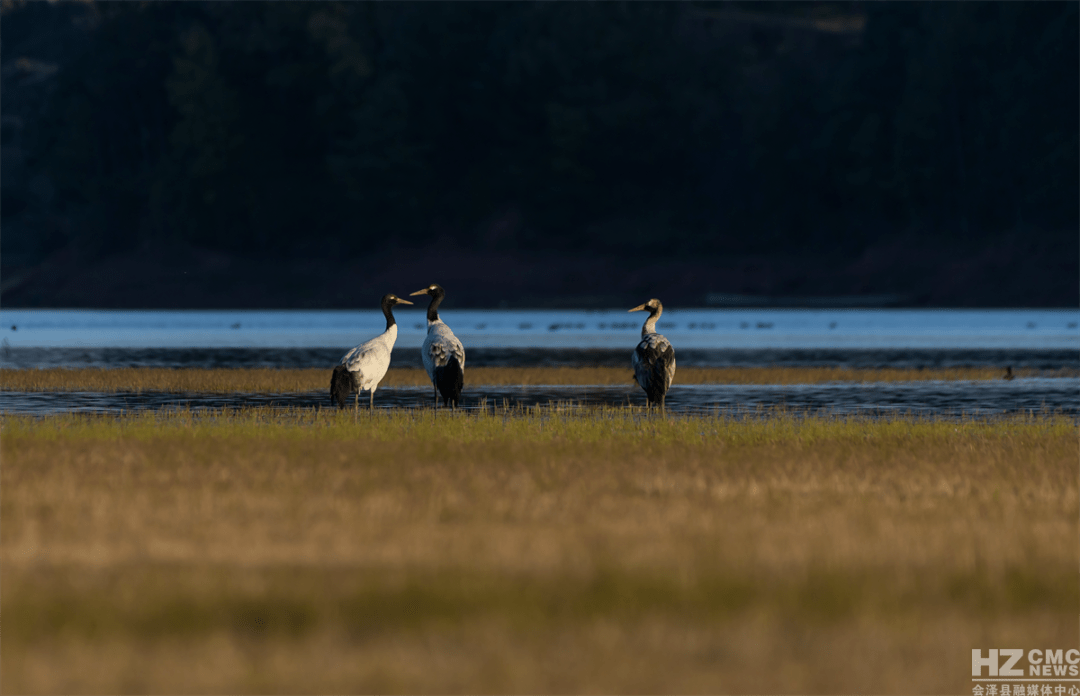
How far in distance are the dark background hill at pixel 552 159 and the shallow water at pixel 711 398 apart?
285 feet

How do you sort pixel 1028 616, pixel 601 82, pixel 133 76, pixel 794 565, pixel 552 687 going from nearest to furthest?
pixel 552 687 → pixel 1028 616 → pixel 794 565 → pixel 601 82 → pixel 133 76

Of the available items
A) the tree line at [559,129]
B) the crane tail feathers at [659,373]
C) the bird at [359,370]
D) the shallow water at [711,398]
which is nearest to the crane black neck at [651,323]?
the crane tail feathers at [659,373]

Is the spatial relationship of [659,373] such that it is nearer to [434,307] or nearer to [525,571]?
[434,307]

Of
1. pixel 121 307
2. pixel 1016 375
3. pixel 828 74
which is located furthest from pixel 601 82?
pixel 1016 375

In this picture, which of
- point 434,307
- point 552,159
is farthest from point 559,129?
point 434,307

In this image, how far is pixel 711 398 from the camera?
29094mm

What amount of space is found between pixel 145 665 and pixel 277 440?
1089 centimetres

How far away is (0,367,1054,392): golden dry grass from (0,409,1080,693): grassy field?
15.8m

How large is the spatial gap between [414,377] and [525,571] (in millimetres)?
26916

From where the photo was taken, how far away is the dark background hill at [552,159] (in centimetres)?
12044

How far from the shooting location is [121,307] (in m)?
133

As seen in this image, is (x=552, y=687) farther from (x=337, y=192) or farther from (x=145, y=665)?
(x=337, y=192)

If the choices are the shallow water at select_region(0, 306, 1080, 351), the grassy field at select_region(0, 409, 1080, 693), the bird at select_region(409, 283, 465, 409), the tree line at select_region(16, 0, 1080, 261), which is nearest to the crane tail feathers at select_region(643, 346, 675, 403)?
the bird at select_region(409, 283, 465, 409)

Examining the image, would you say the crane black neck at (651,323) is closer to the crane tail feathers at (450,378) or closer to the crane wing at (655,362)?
the crane wing at (655,362)
